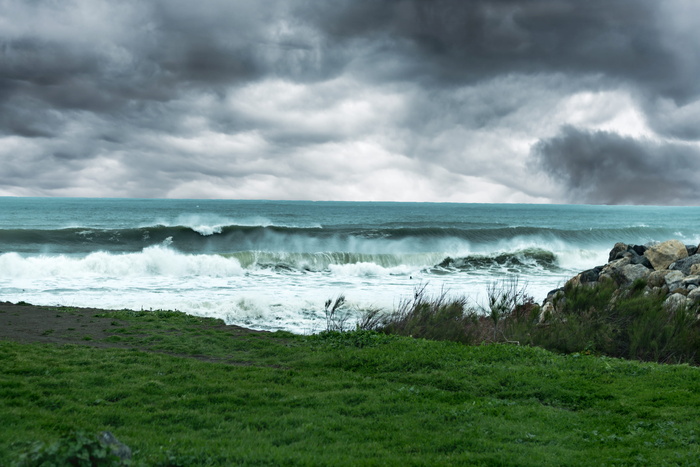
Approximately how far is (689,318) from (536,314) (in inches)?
140

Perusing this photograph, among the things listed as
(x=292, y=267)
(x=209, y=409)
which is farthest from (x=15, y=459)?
(x=292, y=267)

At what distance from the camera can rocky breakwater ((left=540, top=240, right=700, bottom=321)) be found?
→ 1437cm

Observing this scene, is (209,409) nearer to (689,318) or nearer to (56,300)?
(689,318)

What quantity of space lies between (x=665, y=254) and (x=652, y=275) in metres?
3.63

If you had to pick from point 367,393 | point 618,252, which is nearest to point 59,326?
point 367,393

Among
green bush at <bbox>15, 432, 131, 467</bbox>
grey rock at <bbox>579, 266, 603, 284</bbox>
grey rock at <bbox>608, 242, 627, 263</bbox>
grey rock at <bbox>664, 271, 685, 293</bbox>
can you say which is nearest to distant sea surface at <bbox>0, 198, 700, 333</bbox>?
grey rock at <bbox>608, 242, 627, 263</bbox>

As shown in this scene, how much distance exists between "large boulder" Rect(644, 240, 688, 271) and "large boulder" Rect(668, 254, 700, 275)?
3.31 ft

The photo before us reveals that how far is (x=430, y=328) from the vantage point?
13.4 m

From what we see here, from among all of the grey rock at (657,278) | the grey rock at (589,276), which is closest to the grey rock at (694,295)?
the grey rock at (657,278)

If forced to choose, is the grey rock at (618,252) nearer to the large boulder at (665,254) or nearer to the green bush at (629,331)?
the large boulder at (665,254)

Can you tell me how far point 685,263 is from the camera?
1756 cm

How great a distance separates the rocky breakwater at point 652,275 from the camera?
14374 millimetres

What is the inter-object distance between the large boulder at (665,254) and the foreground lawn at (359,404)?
11191mm

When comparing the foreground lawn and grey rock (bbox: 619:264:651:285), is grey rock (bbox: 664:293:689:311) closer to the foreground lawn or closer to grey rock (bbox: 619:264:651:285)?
grey rock (bbox: 619:264:651:285)
